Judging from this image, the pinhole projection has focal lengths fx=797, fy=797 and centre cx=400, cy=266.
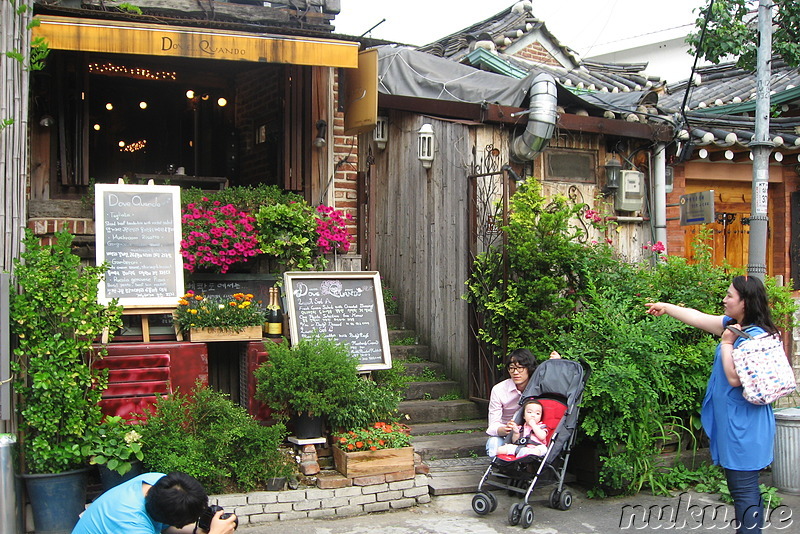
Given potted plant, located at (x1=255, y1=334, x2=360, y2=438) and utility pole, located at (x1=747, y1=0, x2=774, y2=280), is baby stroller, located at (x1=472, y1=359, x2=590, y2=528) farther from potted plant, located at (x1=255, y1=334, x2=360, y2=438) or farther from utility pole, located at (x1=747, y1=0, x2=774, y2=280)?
utility pole, located at (x1=747, y1=0, x2=774, y2=280)

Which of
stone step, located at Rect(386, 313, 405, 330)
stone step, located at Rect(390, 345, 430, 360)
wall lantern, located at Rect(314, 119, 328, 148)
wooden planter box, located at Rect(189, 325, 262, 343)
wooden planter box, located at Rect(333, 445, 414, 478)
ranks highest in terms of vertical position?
wall lantern, located at Rect(314, 119, 328, 148)

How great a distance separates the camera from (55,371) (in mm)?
5754

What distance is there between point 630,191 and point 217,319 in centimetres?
564

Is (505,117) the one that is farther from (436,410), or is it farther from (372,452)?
(372,452)

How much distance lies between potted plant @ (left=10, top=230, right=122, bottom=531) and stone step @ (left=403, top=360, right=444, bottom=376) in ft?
12.6

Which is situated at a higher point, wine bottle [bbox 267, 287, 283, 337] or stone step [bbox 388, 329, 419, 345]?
wine bottle [bbox 267, 287, 283, 337]

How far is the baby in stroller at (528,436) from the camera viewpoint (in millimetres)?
6309

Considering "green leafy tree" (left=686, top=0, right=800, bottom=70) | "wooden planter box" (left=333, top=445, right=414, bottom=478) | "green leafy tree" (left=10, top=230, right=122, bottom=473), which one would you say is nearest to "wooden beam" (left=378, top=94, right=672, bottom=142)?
"green leafy tree" (left=686, top=0, right=800, bottom=70)

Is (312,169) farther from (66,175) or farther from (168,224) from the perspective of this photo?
(66,175)

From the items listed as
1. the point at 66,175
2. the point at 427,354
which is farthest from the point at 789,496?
the point at 66,175

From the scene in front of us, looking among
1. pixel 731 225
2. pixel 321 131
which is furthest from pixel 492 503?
pixel 731 225

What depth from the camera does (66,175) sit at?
26.6 ft

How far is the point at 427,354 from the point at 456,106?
300cm

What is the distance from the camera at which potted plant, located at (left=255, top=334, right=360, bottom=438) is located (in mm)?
6512
